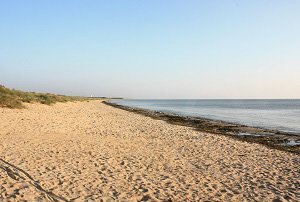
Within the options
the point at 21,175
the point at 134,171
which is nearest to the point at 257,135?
the point at 134,171

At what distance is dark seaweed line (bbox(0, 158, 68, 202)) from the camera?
7.19 metres

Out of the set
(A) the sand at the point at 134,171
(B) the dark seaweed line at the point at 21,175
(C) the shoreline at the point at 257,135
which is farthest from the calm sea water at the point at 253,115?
(B) the dark seaweed line at the point at 21,175

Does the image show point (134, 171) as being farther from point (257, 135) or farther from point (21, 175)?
point (257, 135)

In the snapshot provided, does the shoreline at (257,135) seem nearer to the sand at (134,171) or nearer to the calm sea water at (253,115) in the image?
the calm sea water at (253,115)

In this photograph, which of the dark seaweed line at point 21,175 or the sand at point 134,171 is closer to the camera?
the dark seaweed line at point 21,175

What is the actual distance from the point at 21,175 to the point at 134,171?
3370 mm

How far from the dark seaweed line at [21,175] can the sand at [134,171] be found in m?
0.02

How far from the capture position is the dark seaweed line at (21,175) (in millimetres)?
7186

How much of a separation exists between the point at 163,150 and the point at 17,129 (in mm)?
8230

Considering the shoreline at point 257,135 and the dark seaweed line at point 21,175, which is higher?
the dark seaweed line at point 21,175

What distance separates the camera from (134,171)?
9.98 m

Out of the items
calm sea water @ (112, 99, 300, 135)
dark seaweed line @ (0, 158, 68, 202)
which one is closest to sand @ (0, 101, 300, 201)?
dark seaweed line @ (0, 158, 68, 202)

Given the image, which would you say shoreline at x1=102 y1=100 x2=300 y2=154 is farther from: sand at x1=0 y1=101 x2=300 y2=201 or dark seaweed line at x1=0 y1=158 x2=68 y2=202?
dark seaweed line at x1=0 y1=158 x2=68 y2=202

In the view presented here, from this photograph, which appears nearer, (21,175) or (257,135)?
(21,175)
